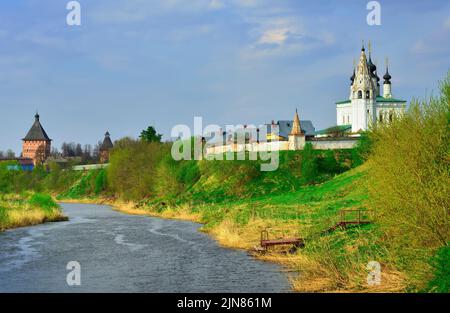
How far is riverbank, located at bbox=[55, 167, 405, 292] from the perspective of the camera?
2322 cm

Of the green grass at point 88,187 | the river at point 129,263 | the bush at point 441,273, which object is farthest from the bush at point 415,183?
the green grass at point 88,187

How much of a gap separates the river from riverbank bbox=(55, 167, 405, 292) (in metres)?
1.15

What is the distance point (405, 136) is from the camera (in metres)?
24.7

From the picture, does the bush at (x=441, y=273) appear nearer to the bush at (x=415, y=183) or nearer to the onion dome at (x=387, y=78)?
the bush at (x=415, y=183)

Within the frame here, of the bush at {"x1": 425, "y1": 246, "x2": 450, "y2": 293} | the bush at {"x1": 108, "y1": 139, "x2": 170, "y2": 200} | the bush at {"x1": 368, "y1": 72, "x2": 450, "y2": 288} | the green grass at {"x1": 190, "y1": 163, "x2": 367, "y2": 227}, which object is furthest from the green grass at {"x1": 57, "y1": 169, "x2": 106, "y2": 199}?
the bush at {"x1": 425, "y1": 246, "x2": 450, "y2": 293}

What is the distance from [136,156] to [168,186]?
1649 centimetres

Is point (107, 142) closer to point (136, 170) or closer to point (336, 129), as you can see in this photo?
point (336, 129)

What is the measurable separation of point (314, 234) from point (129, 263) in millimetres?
10014

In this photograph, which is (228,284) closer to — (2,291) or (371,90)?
(2,291)

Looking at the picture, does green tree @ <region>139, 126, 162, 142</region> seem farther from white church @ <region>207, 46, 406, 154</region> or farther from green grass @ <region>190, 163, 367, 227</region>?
green grass @ <region>190, 163, 367, 227</region>

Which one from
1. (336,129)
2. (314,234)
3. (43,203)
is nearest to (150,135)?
(336,129)

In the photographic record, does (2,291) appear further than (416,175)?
Yes

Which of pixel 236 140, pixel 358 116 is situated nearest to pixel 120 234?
pixel 236 140

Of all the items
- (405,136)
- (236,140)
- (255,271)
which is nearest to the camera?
(405,136)
